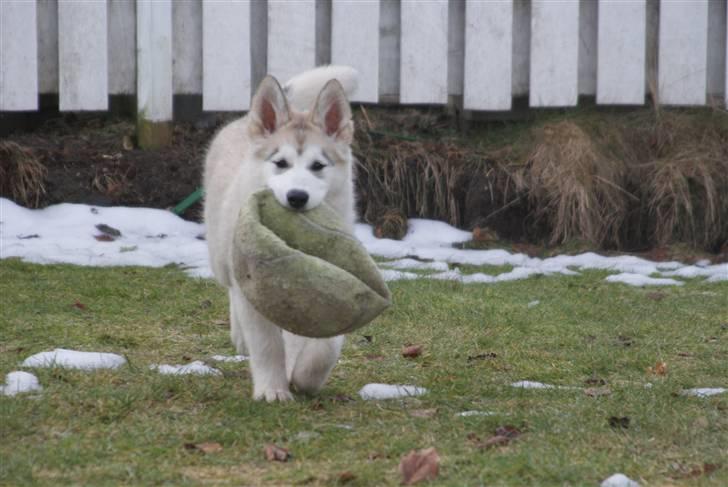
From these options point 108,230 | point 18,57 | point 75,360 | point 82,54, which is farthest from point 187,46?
point 75,360

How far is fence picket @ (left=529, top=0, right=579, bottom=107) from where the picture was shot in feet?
28.6

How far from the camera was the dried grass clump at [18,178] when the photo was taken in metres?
7.98

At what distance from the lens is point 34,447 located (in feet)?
11.3

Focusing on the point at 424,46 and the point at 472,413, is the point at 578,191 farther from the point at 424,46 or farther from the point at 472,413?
the point at 472,413

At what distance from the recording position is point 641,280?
7.17 meters

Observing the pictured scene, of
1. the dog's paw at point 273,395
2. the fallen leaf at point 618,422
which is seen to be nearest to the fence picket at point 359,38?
the dog's paw at point 273,395

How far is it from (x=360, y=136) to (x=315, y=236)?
15.4 ft

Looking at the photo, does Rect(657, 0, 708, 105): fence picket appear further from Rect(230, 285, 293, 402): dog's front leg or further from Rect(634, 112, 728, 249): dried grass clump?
Rect(230, 285, 293, 402): dog's front leg

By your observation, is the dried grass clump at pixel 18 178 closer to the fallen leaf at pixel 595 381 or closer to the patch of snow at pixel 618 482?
the fallen leaf at pixel 595 381

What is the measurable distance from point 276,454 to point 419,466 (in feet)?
1.42

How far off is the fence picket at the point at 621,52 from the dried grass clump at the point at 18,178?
13.2 feet

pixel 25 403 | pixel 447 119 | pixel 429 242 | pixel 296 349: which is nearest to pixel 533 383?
pixel 296 349

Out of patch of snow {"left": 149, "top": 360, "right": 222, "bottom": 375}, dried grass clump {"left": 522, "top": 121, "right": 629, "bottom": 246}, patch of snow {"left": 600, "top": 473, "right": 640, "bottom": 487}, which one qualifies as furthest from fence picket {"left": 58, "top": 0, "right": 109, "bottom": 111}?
patch of snow {"left": 600, "top": 473, "right": 640, "bottom": 487}

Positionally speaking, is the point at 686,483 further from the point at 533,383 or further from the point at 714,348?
the point at 714,348
